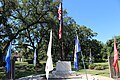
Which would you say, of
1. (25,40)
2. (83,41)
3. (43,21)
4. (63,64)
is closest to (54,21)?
(43,21)

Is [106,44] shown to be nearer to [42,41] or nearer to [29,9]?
[42,41]

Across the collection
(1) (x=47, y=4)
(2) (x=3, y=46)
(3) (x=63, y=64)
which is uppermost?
(1) (x=47, y=4)

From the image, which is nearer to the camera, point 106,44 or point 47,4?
point 47,4

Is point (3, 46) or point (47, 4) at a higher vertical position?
point (47, 4)

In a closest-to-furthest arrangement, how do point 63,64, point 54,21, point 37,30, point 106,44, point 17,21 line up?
point 63,64, point 54,21, point 17,21, point 37,30, point 106,44

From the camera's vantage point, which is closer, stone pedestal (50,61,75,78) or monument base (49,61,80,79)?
monument base (49,61,80,79)

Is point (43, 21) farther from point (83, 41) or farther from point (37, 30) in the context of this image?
point (83, 41)

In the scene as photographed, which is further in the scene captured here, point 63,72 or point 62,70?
point 62,70

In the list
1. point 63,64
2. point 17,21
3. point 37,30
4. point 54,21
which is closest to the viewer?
point 63,64

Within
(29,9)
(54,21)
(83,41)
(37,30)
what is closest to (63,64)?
(54,21)

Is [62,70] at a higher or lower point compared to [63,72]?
higher

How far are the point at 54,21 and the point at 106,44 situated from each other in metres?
62.3

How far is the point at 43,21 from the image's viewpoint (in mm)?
36906

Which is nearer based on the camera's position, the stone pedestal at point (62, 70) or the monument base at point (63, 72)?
the monument base at point (63, 72)
